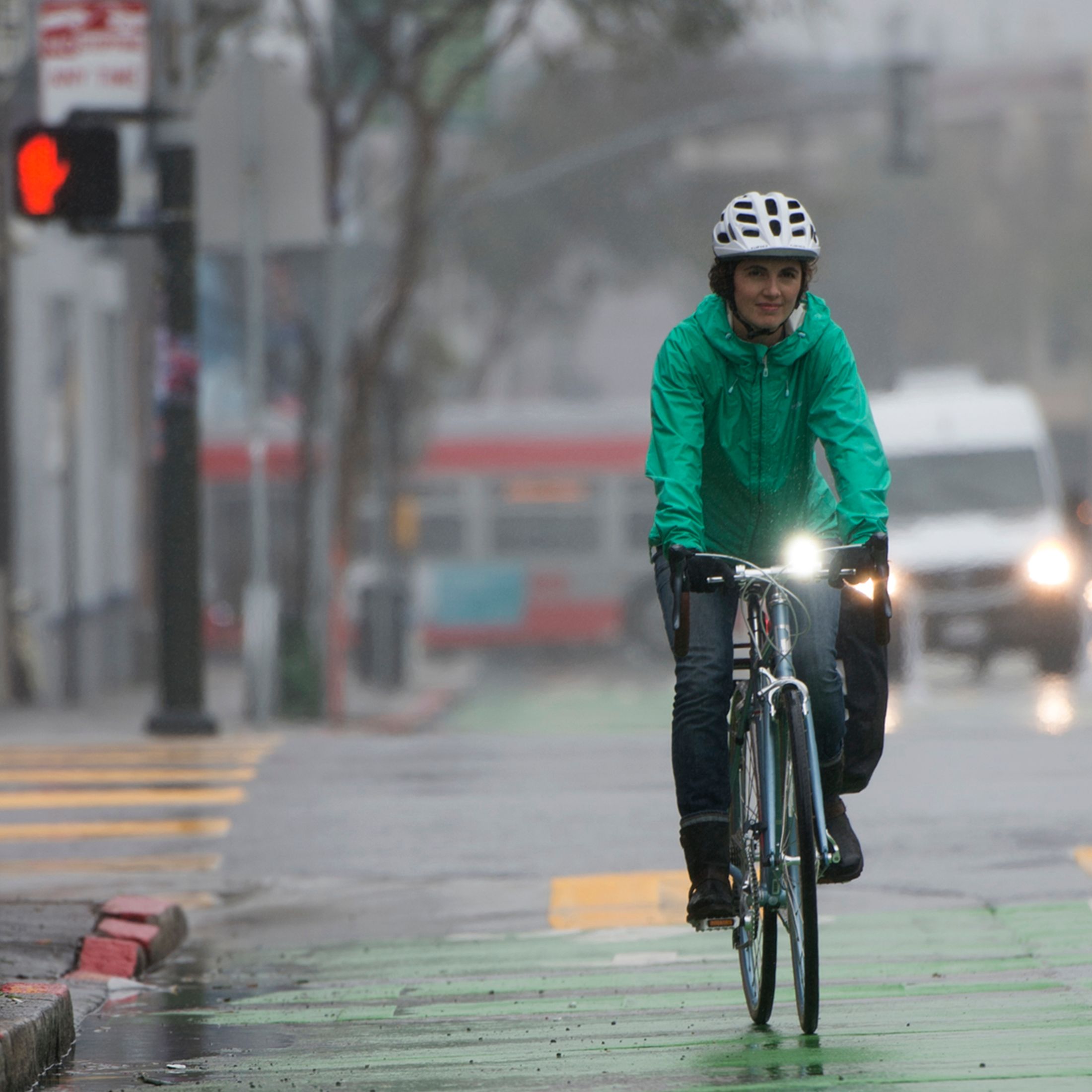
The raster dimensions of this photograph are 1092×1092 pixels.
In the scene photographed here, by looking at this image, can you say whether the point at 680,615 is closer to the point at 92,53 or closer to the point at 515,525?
the point at 92,53

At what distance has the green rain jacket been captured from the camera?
5348mm

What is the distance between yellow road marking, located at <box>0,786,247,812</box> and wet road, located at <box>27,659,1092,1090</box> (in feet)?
0.86

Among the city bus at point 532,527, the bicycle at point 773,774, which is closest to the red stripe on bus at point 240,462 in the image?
the city bus at point 532,527

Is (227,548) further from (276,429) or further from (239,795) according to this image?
(239,795)

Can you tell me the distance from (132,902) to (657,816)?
268 centimetres

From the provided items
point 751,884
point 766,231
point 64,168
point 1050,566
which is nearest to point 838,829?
point 751,884

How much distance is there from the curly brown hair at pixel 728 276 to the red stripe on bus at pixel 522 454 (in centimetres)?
2640

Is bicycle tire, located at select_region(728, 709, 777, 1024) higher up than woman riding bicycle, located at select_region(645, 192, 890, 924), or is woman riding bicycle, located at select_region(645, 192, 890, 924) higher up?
woman riding bicycle, located at select_region(645, 192, 890, 924)

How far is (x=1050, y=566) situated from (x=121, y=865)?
562 inches

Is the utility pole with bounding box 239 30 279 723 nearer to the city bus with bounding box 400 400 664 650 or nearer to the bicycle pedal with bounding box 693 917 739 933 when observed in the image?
the bicycle pedal with bounding box 693 917 739 933

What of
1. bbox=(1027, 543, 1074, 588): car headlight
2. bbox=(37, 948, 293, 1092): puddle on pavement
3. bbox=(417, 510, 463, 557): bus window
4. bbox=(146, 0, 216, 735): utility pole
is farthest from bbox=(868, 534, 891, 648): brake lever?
bbox=(417, 510, 463, 557): bus window

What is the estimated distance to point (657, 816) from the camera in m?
9.30

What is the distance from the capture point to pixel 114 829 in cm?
930

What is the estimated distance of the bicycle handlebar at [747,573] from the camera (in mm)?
5234
